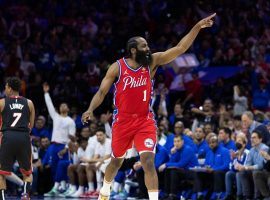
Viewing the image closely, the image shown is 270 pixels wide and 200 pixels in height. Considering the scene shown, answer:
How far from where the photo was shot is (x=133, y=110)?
37.2ft

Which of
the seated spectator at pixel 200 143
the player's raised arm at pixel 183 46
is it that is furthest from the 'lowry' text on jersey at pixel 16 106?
the seated spectator at pixel 200 143

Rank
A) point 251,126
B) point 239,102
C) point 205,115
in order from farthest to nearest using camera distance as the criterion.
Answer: point 239,102 < point 205,115 < point 251,126

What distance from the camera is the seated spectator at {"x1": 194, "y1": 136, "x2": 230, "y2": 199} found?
16812 millimetres

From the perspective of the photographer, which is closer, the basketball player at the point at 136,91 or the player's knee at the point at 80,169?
the basketball player at the point at 136,91

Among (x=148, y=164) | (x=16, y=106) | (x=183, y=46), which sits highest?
(x=183, y=46)

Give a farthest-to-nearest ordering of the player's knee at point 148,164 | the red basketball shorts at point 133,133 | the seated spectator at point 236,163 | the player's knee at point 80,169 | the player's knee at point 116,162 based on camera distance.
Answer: the player's knee at point 80,169
the seated spectator at point 236,163
the player's knee at point 116,162
the red basketball shorts at point 133,133
the player's knee at point 148,164

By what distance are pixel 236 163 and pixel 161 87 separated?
5.42 metres

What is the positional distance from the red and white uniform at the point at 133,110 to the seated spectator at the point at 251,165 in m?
A: 4.96

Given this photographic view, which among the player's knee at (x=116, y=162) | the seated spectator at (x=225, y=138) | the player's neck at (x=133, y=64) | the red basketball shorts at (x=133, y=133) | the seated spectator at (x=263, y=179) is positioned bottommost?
the seated spectator at (x=263, y=179)

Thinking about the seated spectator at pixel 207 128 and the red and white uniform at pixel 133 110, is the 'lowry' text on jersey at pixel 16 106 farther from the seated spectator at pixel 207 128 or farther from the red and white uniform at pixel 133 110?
the seated spectator at pixel 207 128

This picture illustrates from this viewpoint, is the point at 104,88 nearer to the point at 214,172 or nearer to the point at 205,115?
the point at 214,172

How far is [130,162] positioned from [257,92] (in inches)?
169

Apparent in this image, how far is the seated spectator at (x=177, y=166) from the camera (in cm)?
1706

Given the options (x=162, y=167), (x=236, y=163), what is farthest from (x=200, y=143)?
(x=236, y=163)
